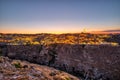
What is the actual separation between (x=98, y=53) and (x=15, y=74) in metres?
28.2

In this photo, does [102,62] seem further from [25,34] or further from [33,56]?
[25,34]

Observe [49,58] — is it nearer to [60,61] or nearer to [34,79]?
[60,61]

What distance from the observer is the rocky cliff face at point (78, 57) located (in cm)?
4866

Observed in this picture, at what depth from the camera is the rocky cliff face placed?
48656 mm

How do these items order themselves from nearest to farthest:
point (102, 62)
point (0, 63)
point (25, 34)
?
point (0, 63), point (102, 62), point (25, 34)

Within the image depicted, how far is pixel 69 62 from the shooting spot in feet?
164

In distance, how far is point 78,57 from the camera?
50656 millimetres

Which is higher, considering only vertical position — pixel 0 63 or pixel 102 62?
pixel 0 63

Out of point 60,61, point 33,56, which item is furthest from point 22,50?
point 60,61

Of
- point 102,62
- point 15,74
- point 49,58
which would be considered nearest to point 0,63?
point 15,74

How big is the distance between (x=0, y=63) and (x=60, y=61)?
72.9 ft

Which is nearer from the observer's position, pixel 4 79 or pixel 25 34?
pixel 4 79

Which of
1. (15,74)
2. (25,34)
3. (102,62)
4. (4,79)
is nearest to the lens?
(4,79)

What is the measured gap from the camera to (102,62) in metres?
49.8
